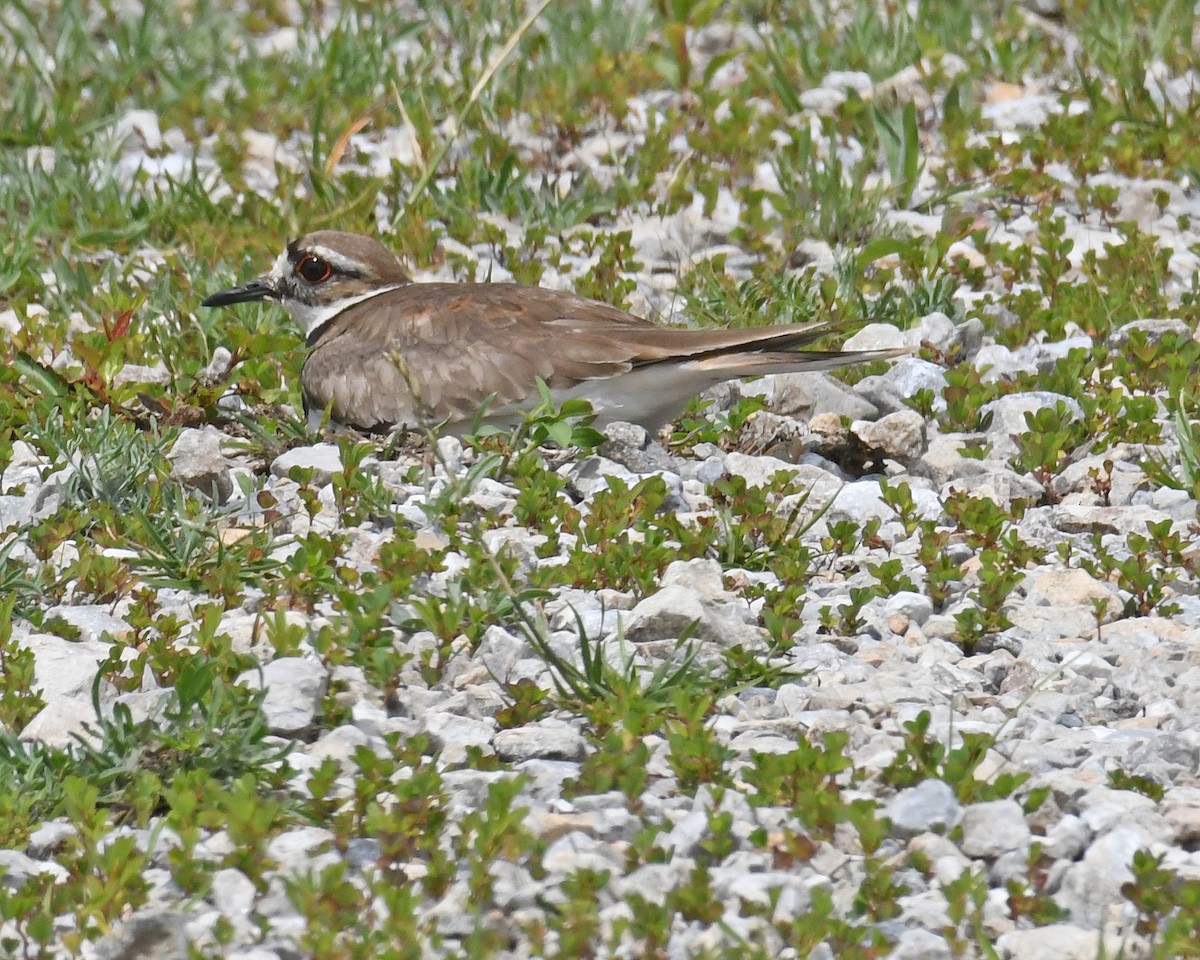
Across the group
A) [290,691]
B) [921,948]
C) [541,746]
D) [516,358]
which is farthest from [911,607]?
[516,358]

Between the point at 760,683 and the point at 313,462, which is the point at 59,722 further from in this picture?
the point at 760,683

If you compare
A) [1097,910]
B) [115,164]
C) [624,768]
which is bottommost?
[1097,910]

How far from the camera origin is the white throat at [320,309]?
7.42 meters

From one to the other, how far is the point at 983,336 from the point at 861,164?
1.36 m

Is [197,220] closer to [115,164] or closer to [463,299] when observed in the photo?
[115,164]

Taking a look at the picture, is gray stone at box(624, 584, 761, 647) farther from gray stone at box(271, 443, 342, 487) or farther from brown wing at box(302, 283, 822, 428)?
brown wing at box(302, 283, 822, 428)

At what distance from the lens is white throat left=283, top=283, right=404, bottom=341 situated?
292 inches

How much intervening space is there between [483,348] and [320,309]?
1.28 m

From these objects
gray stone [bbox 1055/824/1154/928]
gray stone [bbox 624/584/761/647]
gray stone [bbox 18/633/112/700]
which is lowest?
gray stone [bbox 1055/824/1154/928]

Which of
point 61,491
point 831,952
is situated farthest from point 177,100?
point 831,952

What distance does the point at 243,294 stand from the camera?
7227 millimetres

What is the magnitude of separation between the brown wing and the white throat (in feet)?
1.91

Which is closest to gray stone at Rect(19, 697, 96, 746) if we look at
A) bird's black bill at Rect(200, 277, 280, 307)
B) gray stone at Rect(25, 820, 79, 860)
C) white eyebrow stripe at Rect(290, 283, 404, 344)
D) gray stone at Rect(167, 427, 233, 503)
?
gray stone at Rect(25, 820, 79, 860)

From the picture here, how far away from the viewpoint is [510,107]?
9070 millimetres
